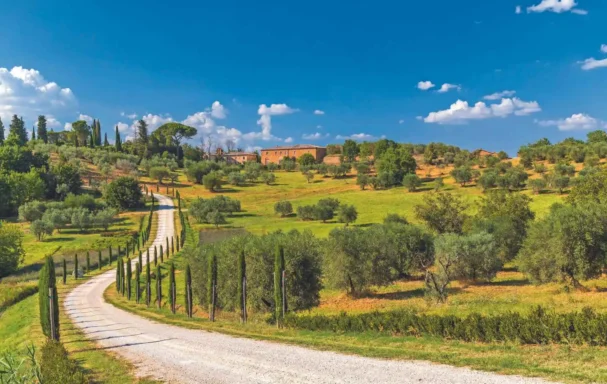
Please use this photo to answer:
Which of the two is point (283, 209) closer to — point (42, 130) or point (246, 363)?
point (246, 363)

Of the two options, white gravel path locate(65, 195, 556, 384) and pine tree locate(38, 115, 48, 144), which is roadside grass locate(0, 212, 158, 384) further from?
pine tree locate(38, 115, 48, 144)

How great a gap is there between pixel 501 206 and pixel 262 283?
121 ft

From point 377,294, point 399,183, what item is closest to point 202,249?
point 377,294

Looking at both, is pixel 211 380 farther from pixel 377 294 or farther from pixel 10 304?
pixel 10 304

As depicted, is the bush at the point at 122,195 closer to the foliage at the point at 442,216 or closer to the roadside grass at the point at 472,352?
the foliage at the point at 442,216

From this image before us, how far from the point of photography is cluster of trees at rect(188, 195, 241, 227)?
3312 inches

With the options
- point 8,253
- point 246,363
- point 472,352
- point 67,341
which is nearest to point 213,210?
point 8,253

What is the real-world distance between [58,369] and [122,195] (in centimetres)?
9574

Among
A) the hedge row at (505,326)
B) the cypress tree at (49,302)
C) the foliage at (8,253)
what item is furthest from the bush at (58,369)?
the foliage at (8,253)

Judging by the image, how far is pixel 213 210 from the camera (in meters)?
89.3

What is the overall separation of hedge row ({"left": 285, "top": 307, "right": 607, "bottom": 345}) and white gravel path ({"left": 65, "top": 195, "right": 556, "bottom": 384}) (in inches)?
129

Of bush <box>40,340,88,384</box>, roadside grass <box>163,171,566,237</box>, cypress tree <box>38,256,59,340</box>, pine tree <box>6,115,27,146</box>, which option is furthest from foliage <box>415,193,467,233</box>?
pine tree <box>6,115,27,146</box>

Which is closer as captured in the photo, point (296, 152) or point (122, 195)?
point (122, 195)

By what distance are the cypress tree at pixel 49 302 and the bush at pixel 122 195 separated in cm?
8273
